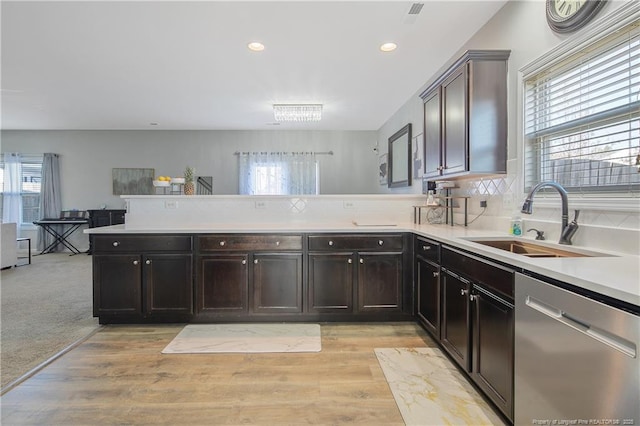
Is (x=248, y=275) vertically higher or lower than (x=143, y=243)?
lower

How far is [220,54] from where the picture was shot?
3.13 metres

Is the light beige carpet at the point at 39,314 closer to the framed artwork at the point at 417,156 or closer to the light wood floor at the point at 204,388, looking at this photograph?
the light wood floor at the point at 204,388

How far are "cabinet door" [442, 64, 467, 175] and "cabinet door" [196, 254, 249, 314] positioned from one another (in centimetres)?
190

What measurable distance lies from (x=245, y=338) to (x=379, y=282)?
4.05ft

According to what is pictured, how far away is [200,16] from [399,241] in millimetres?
2467

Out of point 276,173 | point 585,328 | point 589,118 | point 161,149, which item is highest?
point 161,149

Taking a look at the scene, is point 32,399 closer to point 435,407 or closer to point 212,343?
point 212,343

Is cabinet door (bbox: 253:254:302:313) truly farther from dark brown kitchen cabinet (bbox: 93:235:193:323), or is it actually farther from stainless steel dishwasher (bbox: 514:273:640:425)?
stainless steel dishwasher (bbox: 514:273:640:425)

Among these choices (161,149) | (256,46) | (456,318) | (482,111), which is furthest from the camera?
(161,149)

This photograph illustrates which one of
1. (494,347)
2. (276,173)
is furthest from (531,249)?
(276,173)

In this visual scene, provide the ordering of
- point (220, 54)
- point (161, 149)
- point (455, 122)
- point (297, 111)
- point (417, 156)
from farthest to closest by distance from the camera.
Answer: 1. point (161, 149)
2. point (297, 111)
3. point (417, 156)
4. point (220, 54)
5. point (455, 122)

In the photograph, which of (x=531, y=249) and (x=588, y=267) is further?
(x=531, y=249)

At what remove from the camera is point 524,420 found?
1.37 m

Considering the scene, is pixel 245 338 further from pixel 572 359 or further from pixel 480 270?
pixel 572 359
